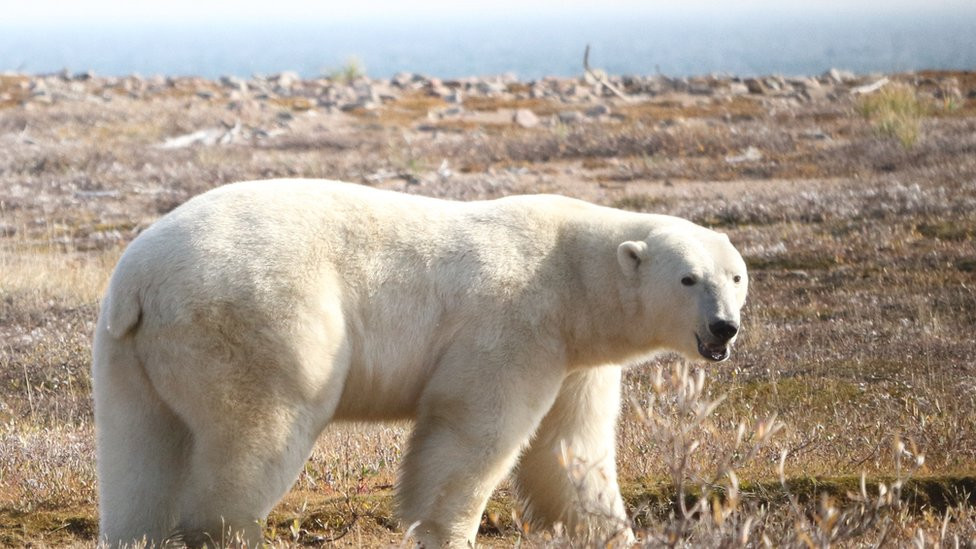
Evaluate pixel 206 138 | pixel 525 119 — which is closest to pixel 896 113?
pixel 525 119

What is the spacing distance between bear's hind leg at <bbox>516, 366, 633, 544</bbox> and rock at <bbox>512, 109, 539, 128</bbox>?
2192 centimetres

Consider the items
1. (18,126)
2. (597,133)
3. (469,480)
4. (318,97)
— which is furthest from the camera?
(318,97)

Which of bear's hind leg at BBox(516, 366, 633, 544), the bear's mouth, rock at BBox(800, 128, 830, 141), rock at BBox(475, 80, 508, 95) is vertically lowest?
rock at BBox(475, 80, 508, 95)

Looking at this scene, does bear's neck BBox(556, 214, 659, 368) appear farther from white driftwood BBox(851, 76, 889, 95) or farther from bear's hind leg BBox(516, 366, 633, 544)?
white driftwood BBox(851, 76, 889, 95)

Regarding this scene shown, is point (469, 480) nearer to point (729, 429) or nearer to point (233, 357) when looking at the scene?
point (233, 357)

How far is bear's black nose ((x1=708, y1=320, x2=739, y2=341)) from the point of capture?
15.4ft

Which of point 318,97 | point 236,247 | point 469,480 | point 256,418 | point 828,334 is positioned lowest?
point 318,97

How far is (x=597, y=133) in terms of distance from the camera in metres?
23.4

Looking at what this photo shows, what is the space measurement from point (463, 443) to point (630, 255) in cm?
112

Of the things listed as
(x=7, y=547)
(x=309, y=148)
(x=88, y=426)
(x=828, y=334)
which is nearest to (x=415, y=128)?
(x=309, y=148)

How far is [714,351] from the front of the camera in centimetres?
477

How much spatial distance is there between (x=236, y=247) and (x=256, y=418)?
27.3 inches

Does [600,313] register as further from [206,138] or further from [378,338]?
[206,138]

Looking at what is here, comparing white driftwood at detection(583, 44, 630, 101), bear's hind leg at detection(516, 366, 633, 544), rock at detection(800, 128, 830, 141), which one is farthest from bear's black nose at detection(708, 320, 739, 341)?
white driftwood at detection(583, 44, 630, 101)
